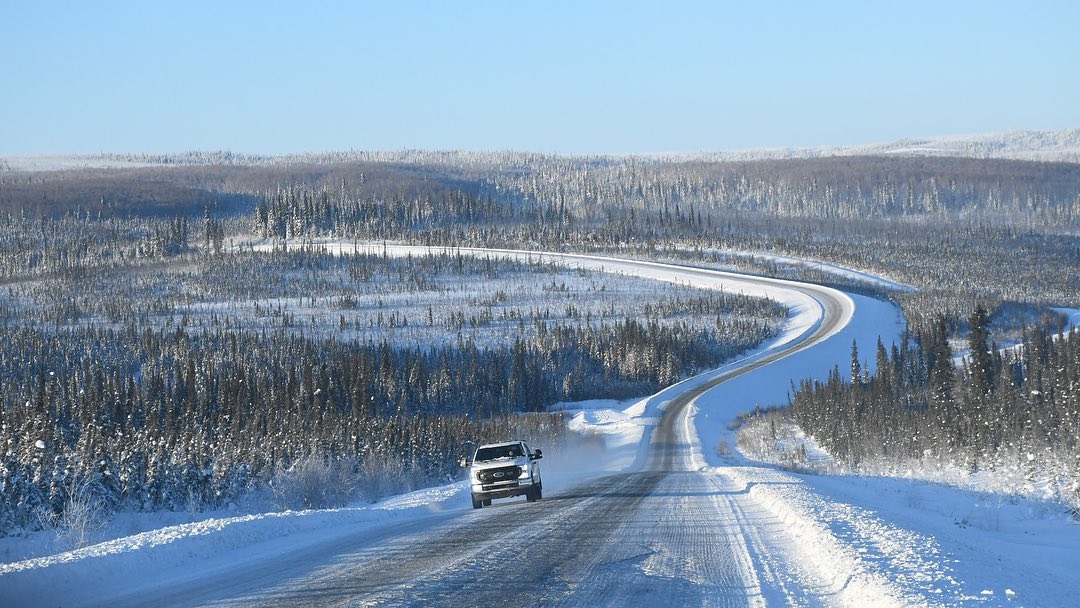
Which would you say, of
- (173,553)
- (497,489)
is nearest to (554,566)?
(173,553)

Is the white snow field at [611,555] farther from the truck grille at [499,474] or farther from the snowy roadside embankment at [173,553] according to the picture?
the truck grille at [499,474]

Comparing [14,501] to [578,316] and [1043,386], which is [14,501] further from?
[578,316]

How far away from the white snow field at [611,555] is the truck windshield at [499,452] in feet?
4.81

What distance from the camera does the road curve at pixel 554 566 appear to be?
479 inches

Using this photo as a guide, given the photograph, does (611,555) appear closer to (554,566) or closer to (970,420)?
(554,566)

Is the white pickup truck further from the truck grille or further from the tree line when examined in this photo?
the tree line

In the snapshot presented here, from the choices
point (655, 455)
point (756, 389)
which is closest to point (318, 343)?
point (756, 389)

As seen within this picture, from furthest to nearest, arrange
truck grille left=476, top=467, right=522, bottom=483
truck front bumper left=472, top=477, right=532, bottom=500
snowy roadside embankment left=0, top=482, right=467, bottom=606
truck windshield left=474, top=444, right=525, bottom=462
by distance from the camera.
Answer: truck windshield left=474, top=444, right=525, bottom=462
truck grille left=476, top=467, right=522, bottom=483
truck front bumper left=472, top=477, right=532, bottom=500
snowy roadside embankment left=0, top=482, right=467, bottom=606

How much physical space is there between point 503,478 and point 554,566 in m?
12.2

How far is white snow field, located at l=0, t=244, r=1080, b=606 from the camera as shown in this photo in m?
12.3

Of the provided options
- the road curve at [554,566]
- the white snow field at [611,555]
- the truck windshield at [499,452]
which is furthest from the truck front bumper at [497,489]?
the road curve at [554,566]

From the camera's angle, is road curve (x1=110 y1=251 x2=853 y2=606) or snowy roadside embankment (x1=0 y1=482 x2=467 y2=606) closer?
road curve (x1=110 y1=251 x2=853 y2=606)

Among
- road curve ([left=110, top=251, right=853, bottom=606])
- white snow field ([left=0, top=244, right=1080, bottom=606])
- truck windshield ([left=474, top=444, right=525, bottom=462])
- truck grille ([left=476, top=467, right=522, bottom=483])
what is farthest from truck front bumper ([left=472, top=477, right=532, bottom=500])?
road curve ([left=110, top=251, right=853, bottom=606])

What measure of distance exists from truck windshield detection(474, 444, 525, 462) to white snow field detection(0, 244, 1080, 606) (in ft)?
4.81
